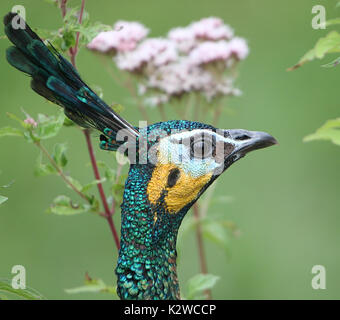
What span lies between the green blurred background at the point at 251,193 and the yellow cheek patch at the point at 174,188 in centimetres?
175

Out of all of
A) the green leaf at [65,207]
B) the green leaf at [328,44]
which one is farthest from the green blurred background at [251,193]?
the green leaf at [328,44]

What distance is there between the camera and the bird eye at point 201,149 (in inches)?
56.5

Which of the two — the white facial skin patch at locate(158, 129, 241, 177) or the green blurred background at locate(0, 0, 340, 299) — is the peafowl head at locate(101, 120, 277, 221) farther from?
the green blurred background at locate(0, 0, 340, 299)

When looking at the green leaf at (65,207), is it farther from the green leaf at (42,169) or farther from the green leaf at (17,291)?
the green leaf at (17,291)

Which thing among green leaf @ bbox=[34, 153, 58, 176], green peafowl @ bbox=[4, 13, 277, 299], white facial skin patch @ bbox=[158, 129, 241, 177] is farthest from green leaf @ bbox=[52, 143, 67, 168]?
white facial skin patch @ bbox=[158, 129, 241, 177]

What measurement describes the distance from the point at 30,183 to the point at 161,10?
225 centimetres

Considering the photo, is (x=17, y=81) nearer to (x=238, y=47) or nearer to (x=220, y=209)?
(x=220, y=209)

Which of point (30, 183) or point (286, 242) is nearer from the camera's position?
point (286, 242)

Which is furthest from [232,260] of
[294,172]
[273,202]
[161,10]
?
[161,10]

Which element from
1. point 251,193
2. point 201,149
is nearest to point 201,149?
point 201,149

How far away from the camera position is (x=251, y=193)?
13.0 ft

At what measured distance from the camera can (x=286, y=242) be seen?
362cm

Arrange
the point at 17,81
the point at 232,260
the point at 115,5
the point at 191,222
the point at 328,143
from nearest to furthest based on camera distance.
A: the point at 191,222, the point at 232,260, the point at 328,143, the point at 17,81, the point at 115,5

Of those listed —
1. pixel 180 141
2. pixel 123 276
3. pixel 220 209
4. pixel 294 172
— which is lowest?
pixel 123 276
